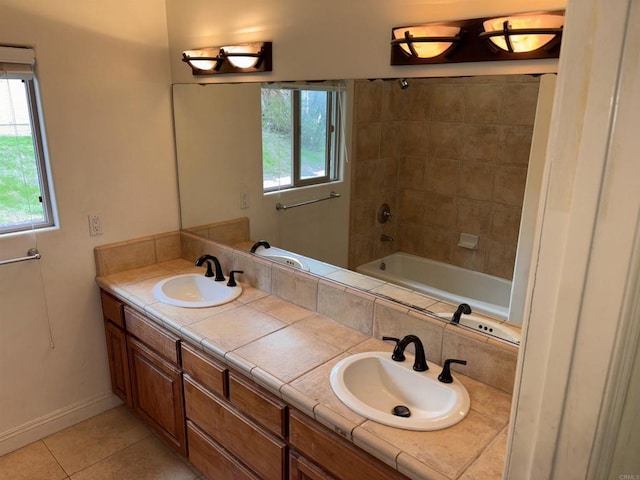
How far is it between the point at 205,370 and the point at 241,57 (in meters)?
1.43

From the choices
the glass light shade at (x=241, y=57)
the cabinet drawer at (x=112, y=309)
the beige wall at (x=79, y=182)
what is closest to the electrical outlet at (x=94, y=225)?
the beige wall at (x=79, y=182)

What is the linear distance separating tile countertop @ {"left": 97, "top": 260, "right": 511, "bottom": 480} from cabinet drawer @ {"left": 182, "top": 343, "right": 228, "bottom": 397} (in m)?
0.06

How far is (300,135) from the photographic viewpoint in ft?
7.59

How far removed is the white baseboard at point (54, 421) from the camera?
247 cm

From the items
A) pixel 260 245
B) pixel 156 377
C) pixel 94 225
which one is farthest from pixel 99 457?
pixel 260 245

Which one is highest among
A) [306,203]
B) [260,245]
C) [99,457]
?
[306,203]

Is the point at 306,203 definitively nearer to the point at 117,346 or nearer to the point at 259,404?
the point at 259,404

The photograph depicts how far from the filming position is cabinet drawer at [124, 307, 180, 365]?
212cm

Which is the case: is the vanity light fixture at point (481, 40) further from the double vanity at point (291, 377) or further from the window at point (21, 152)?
the window at point (21, 152)

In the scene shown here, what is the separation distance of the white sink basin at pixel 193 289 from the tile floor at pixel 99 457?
0.84 metres

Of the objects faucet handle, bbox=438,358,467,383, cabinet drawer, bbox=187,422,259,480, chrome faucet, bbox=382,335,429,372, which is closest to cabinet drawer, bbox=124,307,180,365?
cabinet drawer, bbox=187,422,259,480

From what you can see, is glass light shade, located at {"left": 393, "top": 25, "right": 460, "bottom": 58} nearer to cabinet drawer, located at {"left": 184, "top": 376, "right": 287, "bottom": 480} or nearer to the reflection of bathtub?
the reflection of bathtub

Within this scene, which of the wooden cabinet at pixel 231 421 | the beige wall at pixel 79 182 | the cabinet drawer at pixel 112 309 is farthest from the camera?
the cabinet drawer at pixel 112 309

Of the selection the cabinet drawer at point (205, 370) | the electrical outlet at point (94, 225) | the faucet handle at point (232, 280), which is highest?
the electrical outlet at point (94, 225)
